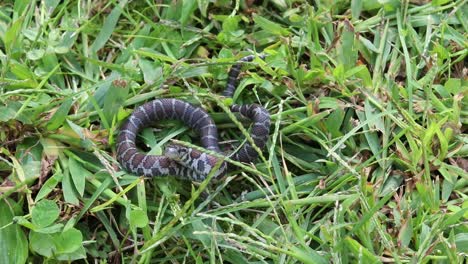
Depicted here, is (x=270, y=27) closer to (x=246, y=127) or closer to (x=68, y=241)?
(x=246, y=127)

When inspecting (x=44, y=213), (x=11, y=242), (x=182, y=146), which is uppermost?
(x=182, y=146)

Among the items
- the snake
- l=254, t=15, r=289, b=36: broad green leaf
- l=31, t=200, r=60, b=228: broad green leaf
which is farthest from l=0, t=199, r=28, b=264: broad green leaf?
l=254, t=15, r=289, b=36: broad green leaf

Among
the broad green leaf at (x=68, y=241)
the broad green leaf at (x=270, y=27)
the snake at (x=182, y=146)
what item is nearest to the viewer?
the broad green leaf at (x=68, y=241)

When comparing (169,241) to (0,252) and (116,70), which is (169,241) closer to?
(0,252)

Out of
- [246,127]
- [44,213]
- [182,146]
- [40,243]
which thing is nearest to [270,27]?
[246,127]

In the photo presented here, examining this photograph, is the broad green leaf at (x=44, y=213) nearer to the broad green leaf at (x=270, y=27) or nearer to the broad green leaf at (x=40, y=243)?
the broad green leaf at (x=40, y=243)

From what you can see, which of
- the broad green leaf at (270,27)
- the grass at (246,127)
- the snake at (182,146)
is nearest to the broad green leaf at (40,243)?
the grass at (246,127)

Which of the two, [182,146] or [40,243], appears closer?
[40,243]

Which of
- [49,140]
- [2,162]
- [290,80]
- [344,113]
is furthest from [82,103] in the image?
[344,113]
